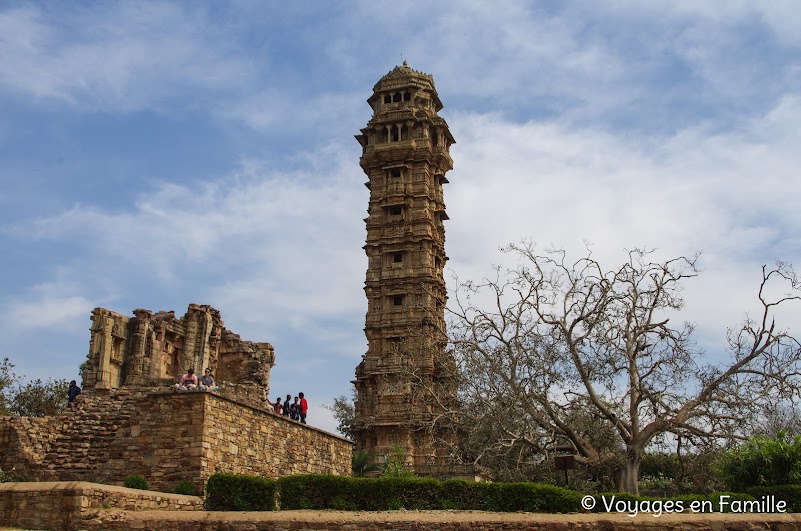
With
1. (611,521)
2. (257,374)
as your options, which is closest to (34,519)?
(611,521)

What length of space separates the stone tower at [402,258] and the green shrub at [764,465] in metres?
22.3

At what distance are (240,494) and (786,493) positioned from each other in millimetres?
10786

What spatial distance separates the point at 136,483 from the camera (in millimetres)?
15703

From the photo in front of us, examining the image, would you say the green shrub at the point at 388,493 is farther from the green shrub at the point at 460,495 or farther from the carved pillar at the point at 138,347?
the carved pillar at the point at 138,347

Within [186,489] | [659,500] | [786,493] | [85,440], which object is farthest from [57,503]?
[786,493]

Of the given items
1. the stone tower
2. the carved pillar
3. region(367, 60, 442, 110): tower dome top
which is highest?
region(367, 60, 442, 110): tower dome top

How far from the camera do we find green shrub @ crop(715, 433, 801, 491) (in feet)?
56.6

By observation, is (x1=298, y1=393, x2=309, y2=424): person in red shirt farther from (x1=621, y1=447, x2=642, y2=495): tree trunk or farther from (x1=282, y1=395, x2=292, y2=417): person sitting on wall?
(x1=621, y1=447, x2=642, y2=495): tree trunk

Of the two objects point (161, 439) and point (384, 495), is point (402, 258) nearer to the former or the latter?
point (161, 439)

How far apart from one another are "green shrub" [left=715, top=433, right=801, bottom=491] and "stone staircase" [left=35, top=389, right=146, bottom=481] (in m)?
13.2

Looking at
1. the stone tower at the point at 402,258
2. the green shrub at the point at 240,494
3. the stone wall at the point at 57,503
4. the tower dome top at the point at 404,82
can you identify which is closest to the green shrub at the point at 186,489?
the green shrub at the point at 240,494

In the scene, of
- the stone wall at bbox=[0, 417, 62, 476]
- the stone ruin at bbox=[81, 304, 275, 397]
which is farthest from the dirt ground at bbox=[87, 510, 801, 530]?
the stone ruin at bbox=[81, 304, 275, 397]

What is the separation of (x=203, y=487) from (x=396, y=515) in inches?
168

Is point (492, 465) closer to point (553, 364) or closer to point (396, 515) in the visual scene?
point (553, 364)
